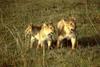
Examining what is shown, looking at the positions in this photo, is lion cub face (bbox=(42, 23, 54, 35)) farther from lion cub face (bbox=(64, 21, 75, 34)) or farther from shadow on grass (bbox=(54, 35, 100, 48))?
shadow on grass (bbox=(54, 35, 100, 48))

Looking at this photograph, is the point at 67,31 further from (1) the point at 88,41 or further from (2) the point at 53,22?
(2) the point at 53,22

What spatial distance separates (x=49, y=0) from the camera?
15188mm

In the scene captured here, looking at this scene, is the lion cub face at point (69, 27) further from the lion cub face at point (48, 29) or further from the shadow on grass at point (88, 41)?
the shadow on grass at point (88, 41)

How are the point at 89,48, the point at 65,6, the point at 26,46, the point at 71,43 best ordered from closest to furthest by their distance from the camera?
the point at 26,46 < the point at 89,48 < the point at 71,43 < the point at 65,6

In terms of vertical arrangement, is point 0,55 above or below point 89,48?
above

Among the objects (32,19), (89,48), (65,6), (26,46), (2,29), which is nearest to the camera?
(26,46)

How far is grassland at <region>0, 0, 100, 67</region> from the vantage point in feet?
18.9

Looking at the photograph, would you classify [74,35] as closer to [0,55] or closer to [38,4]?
[0,55]

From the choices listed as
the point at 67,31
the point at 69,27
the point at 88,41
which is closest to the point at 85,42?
the point at 88,41

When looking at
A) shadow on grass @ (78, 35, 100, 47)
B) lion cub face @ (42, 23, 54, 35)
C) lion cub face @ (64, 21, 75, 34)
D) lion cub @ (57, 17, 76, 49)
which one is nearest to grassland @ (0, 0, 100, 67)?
shadow on grass @ (78, 35, 100, 47)

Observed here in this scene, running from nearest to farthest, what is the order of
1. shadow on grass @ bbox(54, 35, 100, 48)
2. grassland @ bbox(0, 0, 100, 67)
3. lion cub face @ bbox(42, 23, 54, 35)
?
grassland @ bbox(0, 0, 100, 67) < lion cub face @ bbox(42, 23, 54, 35) < shadow on grass @ bbox(54, 35, 100, 48)

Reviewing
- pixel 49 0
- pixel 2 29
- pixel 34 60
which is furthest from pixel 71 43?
pixel 49 0

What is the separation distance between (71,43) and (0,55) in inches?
148

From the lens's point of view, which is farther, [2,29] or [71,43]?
[2,29]
